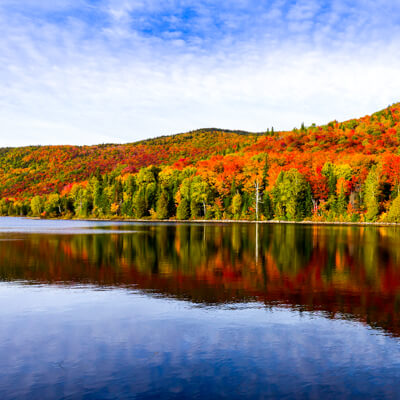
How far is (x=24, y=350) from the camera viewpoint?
12055 mm

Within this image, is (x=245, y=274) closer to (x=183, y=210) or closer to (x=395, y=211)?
(x=395, y=211)

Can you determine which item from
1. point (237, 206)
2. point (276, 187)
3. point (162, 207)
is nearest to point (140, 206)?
point (162, 207)

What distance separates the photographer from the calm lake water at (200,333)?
9820mm

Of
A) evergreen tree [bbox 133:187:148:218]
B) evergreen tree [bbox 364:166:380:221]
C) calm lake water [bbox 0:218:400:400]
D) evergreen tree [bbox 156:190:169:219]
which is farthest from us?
evergreen tree [bbox 133:187:148:218]

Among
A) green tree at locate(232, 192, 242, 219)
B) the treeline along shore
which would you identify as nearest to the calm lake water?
the treeline along shore

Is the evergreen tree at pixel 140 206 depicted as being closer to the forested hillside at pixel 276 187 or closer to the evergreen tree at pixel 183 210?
the forested hillside at pixel 276 187

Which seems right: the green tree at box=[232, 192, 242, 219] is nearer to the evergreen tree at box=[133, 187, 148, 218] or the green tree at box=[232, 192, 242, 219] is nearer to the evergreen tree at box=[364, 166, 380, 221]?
the evergreen tree at box=[133, 187, 148, 218]

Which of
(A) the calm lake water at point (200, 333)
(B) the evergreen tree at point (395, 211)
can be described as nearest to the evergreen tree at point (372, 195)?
(B) the evergreen tree at point (395, 211)

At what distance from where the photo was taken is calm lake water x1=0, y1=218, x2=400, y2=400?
982 cm

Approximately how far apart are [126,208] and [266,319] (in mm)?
149124

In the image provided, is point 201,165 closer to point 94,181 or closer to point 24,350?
point 94,181

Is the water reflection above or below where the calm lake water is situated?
below

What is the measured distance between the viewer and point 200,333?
44.6 feet

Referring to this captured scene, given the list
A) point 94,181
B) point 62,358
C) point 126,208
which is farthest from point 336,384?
point 94,181
